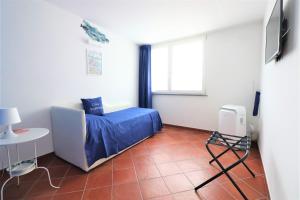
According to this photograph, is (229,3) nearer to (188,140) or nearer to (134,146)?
(188,140)

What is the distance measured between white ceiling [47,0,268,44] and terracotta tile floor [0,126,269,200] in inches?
91.6

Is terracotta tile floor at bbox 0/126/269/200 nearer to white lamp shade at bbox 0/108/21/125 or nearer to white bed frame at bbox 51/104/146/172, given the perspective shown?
white bed frame at bbox 51/104/146/172

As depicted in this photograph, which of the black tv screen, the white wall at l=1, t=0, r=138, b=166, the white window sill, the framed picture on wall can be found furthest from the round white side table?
the white window sill

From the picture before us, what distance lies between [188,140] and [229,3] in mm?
2438

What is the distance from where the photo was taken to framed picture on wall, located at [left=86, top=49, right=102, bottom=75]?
2803 mm

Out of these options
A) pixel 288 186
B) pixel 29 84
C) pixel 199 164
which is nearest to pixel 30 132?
pixel 29 84

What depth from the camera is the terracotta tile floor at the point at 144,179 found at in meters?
1.44

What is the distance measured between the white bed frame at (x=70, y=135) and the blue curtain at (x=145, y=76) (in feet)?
6.98

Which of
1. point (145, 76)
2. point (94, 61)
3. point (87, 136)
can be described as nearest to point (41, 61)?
point (94, 61)

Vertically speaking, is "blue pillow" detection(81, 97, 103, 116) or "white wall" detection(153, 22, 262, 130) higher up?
"white wall" detection(153, 22, 262, 130)

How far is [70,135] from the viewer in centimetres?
193

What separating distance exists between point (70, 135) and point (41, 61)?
120 centimetres

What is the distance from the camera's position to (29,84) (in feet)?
6.62

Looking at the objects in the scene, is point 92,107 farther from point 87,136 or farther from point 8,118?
point 8,118
